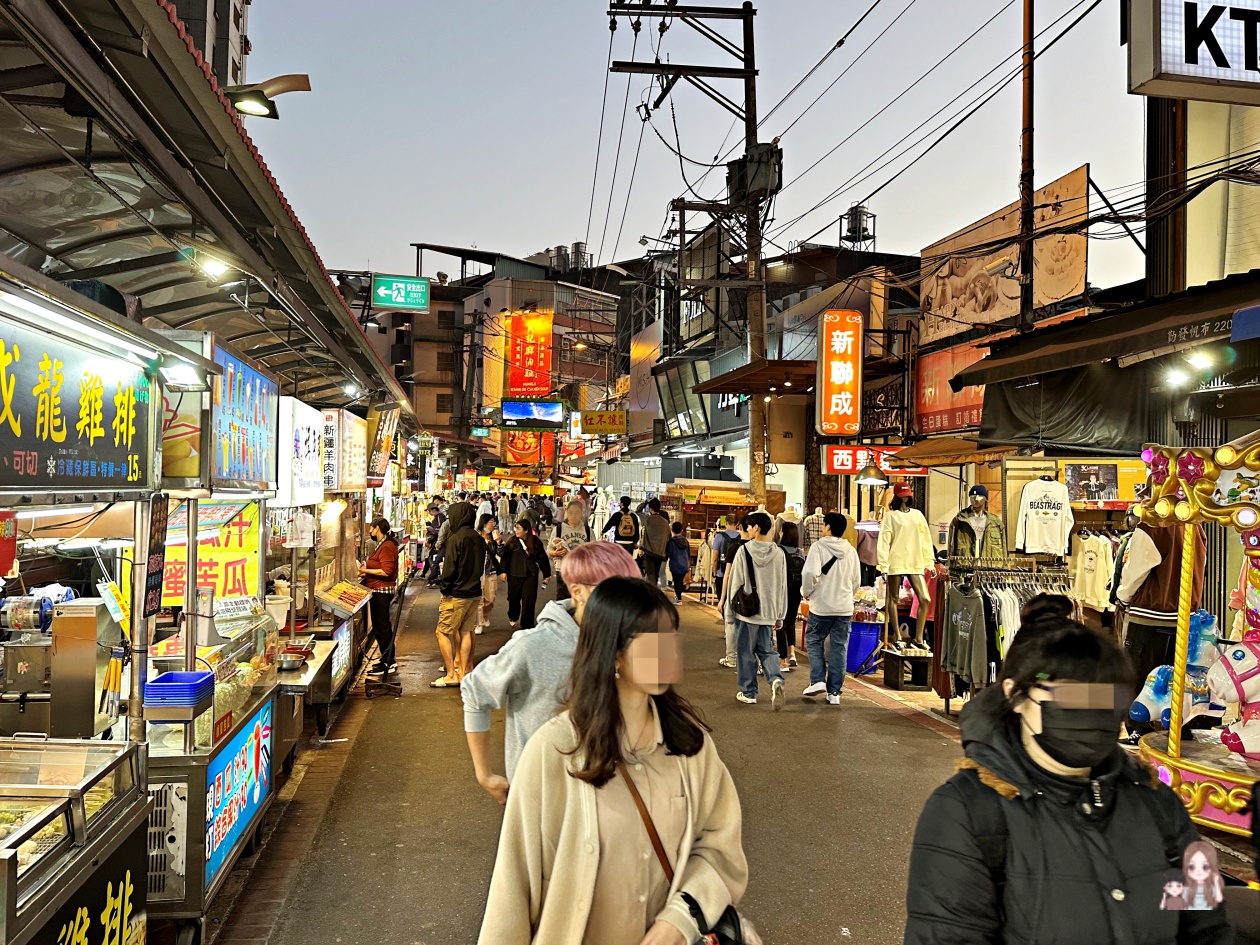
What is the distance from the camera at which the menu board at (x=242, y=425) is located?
4848mm

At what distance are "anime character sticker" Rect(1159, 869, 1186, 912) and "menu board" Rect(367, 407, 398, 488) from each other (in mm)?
11162

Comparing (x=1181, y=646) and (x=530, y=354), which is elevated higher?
(x=530, y=354)

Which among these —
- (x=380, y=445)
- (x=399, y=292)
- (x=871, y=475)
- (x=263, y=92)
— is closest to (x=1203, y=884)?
(x=263, y=92)

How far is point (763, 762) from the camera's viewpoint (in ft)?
25.0

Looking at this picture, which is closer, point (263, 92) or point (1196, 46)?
point (1196, 46)

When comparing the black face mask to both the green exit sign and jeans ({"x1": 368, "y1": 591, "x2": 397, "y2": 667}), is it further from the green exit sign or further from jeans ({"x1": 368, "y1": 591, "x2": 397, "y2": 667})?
the green exit sign

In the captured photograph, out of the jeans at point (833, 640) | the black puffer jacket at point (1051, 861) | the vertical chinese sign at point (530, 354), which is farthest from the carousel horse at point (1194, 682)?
the vertical chinese sign at point (530, 354)

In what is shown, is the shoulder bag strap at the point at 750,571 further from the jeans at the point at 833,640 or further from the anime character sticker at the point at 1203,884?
the anime character sticker at the point at 1203,884

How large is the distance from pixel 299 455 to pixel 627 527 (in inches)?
420

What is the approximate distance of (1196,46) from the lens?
4.29 metres

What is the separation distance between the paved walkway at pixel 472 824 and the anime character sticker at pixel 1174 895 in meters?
2.92

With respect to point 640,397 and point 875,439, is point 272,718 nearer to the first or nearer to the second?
point 875,439

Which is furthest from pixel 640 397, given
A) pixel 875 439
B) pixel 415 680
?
pixel 415 680

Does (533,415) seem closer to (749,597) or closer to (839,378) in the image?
(839,378)
